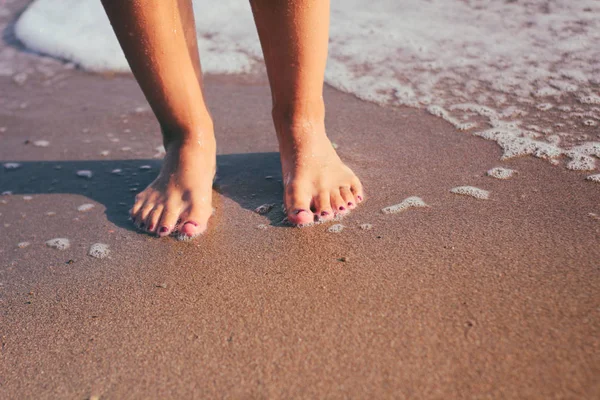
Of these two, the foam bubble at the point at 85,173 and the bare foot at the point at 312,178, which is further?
the foam bubble at the point at 85,173

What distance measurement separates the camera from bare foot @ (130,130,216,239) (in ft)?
5.51

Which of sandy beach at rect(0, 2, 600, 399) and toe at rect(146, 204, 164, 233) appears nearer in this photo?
sandy beach at rect(0, 2, 600, 399)

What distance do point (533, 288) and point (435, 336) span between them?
26 cm

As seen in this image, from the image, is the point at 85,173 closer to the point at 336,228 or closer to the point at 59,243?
the point at 59,243

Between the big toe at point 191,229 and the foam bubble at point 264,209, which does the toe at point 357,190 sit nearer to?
the foam bubble at point 264,209

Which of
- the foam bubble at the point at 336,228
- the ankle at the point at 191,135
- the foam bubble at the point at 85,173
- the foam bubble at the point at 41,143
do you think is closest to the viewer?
the foam bubble at the point at 336,228

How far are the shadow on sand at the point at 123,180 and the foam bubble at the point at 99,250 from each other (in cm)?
12

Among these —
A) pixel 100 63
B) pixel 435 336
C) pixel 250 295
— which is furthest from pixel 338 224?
pixel 100 63

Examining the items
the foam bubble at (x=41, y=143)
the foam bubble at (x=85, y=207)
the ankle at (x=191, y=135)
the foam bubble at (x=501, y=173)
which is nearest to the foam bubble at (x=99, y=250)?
the foam bubble at (x=85, y=207)

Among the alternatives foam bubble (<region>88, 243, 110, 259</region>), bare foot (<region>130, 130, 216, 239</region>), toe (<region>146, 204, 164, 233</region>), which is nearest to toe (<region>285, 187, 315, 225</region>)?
bare foot (<region>130, 130, 216, 239</region>)

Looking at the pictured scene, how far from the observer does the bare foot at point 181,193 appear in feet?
5.51

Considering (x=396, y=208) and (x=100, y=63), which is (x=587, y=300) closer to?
(x=396, y=208)

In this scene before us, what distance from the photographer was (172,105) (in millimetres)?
1758

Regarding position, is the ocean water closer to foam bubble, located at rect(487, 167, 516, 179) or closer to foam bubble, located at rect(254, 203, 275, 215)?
foam bubble, located at rect(487, 167, 516, 179)
